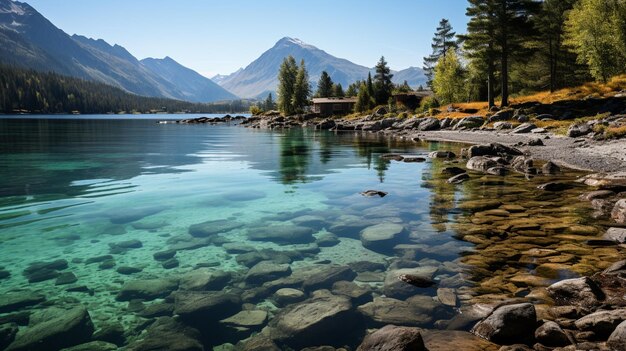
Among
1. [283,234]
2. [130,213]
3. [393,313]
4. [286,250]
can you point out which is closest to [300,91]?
[130,213]

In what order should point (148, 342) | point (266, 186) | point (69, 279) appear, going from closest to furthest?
point (148, 342)
point (69, 279)
point (266, 186)

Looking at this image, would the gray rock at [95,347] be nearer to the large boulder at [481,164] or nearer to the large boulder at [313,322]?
the large boulder at [313,322]

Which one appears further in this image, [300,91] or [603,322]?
[300,91]

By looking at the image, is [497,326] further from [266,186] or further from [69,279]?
[266,186]

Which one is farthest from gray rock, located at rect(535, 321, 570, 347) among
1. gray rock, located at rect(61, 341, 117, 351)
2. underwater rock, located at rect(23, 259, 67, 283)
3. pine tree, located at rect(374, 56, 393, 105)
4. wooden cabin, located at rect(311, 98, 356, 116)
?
wooden cabin, located at rect(311, 98, 356, 116)

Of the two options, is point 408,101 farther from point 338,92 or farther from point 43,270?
point 43,270

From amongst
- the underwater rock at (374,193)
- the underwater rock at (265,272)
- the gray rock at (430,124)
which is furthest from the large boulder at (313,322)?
the gray rock at (430,124)

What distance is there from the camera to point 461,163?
85.5 ft

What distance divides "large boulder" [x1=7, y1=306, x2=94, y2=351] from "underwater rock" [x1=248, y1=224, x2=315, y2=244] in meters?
5.40

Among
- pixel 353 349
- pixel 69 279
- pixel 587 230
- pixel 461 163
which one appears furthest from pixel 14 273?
pixel 461 163

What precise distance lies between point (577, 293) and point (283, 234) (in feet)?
25.0

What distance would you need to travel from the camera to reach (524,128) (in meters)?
39.4

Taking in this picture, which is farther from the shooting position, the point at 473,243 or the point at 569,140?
the point at 569,140

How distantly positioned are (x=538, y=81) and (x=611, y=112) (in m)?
31.5
